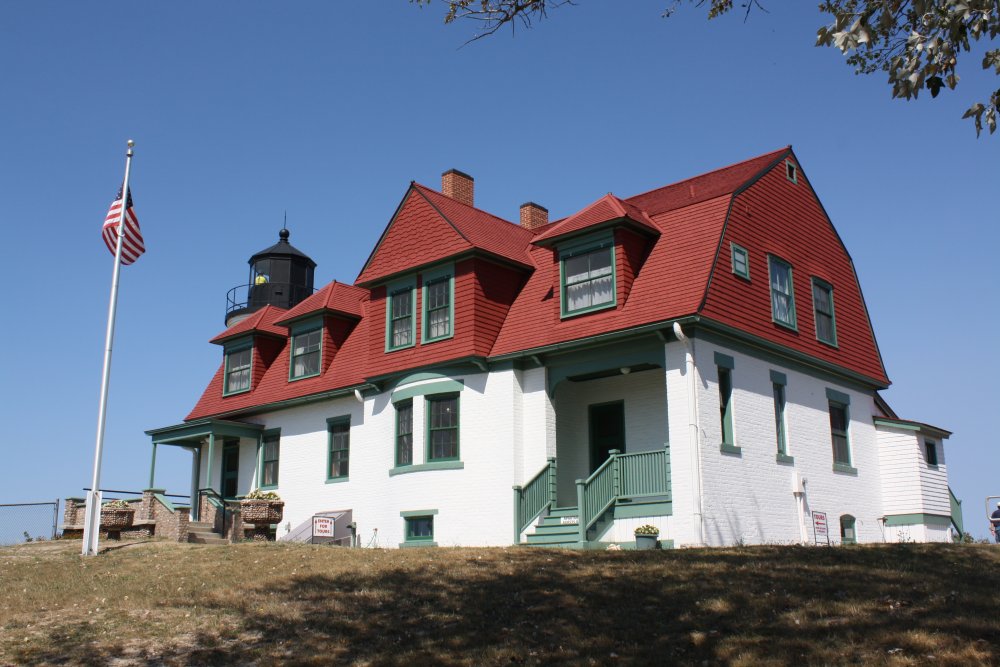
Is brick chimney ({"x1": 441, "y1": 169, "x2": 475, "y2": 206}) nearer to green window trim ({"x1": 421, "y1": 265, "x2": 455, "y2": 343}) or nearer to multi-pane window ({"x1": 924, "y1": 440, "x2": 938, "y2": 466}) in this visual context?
green window trim ({"x1": 421, "y1": 265, "x2": 455, "y2": 343})

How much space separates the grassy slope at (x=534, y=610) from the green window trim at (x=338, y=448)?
900 centimetres

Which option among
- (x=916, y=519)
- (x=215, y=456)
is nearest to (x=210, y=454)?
(x=215, y=456)

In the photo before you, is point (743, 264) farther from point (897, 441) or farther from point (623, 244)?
point (897, 441)

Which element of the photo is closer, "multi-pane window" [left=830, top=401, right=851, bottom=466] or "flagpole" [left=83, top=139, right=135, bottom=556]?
"flagpole" [left=83, top=139, right=135, bottom=556]

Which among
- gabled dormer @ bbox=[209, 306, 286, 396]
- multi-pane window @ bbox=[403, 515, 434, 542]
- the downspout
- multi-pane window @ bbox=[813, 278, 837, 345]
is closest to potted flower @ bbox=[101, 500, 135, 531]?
gabled dormer @ bbox=[209, 306, 286, 396]

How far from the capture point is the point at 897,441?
25.0 m

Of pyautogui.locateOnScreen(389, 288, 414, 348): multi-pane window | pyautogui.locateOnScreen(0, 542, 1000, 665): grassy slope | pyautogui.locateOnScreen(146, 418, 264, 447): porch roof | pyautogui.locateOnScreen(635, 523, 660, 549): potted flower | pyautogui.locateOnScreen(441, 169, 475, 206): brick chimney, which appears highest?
pyautogui.locateOnScreen(441, 169, 475, 206): brick chimney

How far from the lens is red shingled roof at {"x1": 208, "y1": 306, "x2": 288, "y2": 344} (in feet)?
103

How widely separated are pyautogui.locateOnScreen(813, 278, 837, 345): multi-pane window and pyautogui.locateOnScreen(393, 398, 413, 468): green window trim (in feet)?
32.9

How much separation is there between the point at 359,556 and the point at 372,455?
667cm

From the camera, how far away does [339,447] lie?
1070 inches

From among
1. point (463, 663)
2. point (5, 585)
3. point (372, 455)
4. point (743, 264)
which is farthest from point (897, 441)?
point (5, 585)

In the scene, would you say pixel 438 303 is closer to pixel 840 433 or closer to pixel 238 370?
pixel 840 433

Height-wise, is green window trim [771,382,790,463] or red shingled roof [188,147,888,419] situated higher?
red shingled roof [188,147,888,419]
